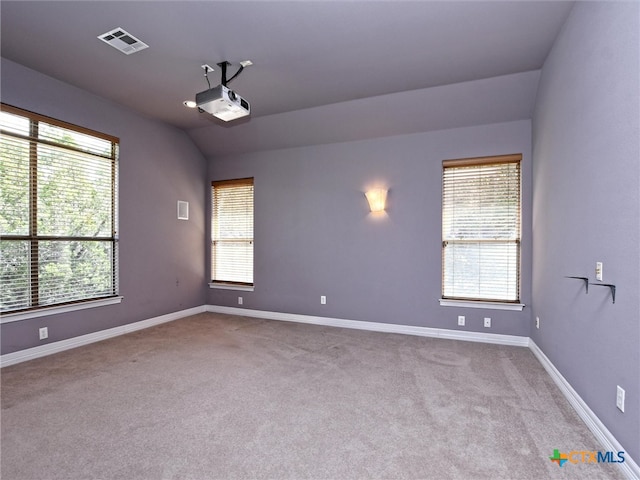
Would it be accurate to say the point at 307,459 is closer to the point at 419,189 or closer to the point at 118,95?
the point at 419,189

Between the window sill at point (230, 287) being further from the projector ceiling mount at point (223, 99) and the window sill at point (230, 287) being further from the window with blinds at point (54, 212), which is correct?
the projector ceiling mount at point (223, 99)

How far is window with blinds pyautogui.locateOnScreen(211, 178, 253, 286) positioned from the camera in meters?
5.50

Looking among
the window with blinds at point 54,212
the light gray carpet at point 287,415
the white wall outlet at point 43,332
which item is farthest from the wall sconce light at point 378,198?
the white wall outlet at point 43,332

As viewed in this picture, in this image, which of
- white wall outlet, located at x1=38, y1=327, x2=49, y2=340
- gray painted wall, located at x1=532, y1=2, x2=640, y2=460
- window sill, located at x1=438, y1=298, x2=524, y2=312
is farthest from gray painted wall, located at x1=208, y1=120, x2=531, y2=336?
white wall outlet, located at x1=38, y1=327, x2=49, y2=340

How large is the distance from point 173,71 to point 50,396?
3177 mm

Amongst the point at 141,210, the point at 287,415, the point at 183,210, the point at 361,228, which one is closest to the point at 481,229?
the point at 361,228

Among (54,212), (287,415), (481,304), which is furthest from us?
(481,304)

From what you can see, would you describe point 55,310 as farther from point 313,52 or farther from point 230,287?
point 313,52

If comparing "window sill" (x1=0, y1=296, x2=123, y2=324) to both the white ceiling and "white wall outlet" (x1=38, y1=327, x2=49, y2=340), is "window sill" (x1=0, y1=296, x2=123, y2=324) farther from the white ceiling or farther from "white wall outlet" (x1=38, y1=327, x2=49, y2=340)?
the white ceiling

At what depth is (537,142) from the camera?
11.9ft

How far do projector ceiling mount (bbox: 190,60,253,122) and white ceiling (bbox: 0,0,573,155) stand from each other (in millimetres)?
95

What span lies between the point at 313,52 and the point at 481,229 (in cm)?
286

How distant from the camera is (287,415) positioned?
2.37 meters

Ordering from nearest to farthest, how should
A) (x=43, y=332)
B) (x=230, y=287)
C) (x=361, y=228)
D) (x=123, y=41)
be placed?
1. (x=123, y=41)
2. (x=43, y=332)
3. (x=361, y=228)
4. (x=230, y=287)
